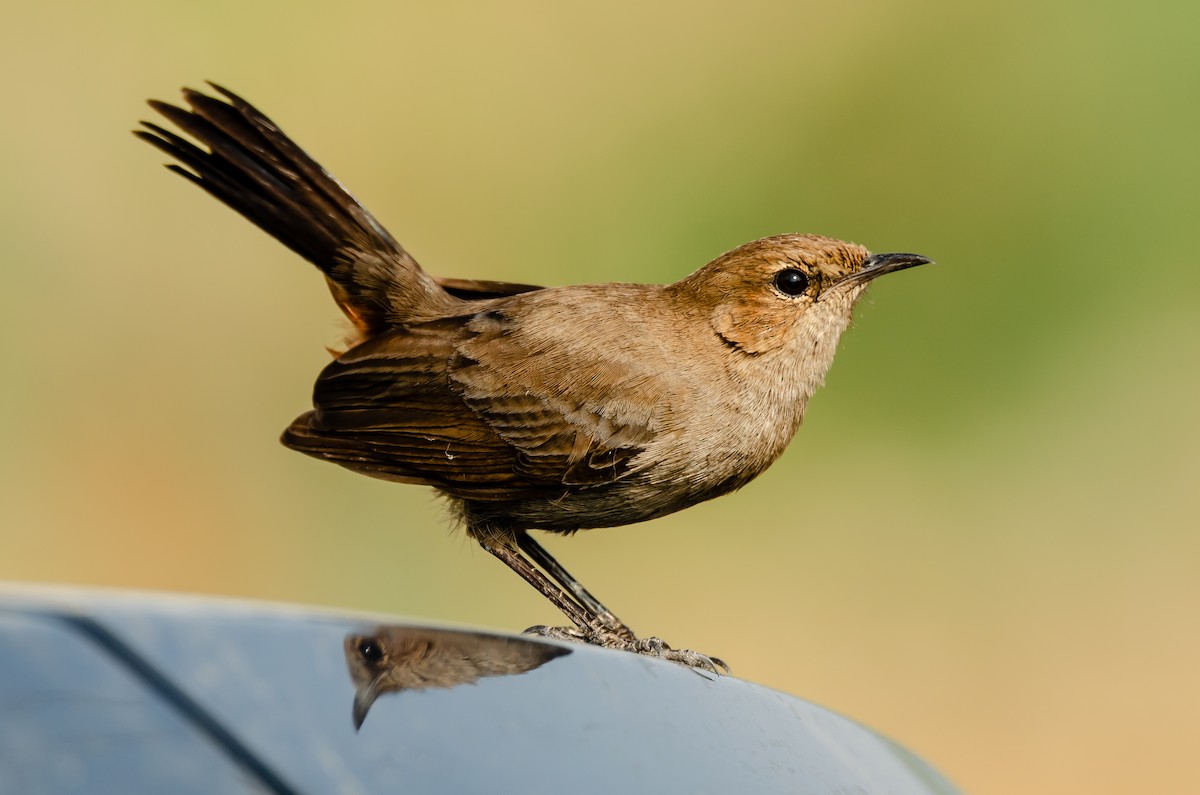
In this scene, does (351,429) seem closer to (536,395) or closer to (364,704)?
(536,395)

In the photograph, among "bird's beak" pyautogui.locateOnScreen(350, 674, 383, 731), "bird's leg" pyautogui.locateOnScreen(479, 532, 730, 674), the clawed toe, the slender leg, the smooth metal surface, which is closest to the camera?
the smooth metal surface

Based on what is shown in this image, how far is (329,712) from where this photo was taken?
4.50 ft

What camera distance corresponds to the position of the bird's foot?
310 cm

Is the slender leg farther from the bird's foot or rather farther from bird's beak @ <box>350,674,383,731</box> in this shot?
bird's beak @ <box>350,674,383,731</box>

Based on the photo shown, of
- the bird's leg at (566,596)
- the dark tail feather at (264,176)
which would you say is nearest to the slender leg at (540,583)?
the bird's leg at (566,596)

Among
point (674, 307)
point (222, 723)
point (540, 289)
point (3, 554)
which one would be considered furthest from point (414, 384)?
point (3, 554)

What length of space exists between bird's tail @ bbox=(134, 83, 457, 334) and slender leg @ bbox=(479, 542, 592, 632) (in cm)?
74

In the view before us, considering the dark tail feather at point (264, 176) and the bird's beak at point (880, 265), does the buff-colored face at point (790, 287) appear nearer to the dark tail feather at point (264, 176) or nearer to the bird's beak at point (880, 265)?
the bird's beak at point (880, 265)

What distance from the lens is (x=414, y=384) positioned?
3979 mm

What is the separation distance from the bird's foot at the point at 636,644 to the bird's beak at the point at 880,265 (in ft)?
3.84

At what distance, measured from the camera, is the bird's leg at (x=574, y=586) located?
12.6ft

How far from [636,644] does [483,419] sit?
0.84 m

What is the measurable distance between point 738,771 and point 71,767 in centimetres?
77

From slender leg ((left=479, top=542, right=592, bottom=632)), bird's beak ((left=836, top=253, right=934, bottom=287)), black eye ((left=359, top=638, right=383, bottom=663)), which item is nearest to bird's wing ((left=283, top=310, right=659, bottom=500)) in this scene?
slender leg ((left=479, top=542, right=592, bottom=632))
